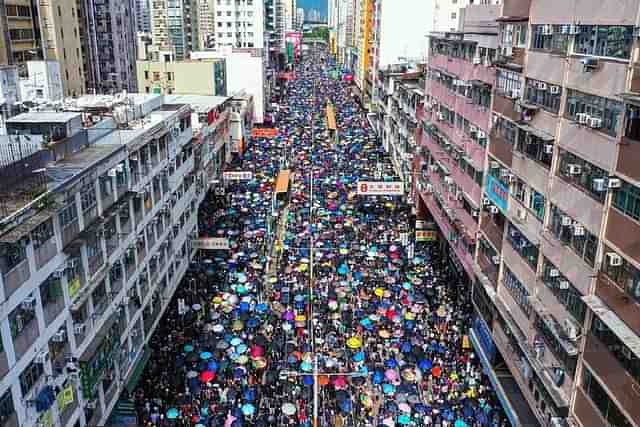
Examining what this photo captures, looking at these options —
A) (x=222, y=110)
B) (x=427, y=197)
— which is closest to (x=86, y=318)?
(x=427, y=197)

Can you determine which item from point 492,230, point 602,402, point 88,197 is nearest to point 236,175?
point 492,230

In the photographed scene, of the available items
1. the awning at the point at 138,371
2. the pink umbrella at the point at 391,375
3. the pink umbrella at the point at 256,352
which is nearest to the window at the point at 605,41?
the pink umbrella at the point at 391,375

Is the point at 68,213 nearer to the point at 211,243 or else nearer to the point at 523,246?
the point at 523,246

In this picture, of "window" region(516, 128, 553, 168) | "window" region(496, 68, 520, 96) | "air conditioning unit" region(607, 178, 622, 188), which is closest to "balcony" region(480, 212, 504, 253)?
"window" region(516, 128, 553, 168)

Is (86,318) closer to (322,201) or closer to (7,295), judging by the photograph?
(7,295)

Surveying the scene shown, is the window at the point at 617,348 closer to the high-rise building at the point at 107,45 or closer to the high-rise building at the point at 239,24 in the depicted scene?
the high-rise building at the point at 107,45

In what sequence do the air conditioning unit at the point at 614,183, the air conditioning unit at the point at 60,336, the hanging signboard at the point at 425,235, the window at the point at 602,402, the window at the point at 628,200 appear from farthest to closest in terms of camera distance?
the hanging signboard at the point at 425,235, the air conditioning unit at the point at 60,336, the air conditioning unit at the point at 614,183, the window at the point at 602,402, the window at the point at 628,200
